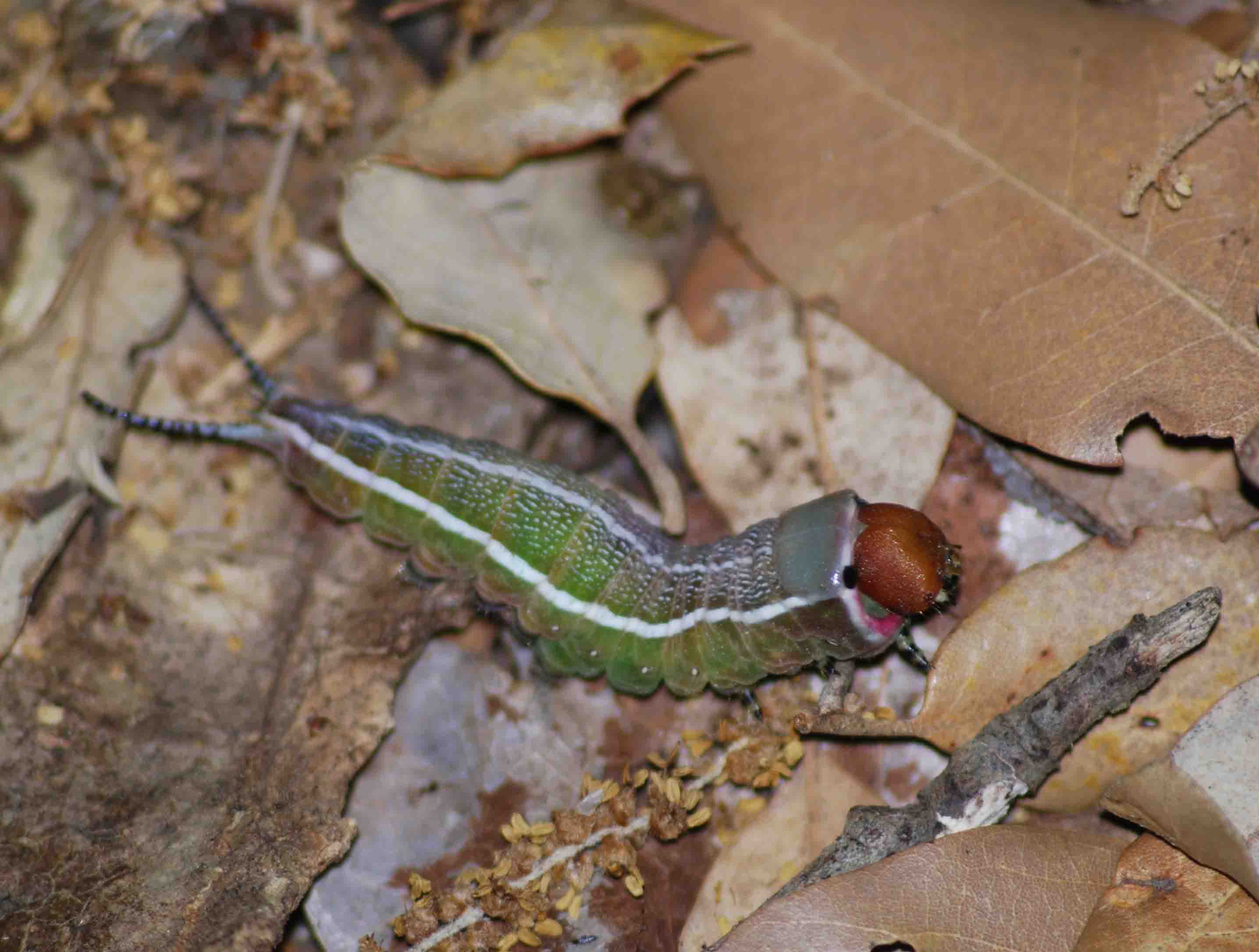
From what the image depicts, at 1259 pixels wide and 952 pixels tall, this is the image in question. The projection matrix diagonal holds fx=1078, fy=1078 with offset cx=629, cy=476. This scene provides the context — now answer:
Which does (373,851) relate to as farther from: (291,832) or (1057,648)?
(1057,648)

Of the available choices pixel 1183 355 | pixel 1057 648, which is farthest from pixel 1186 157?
pixel 1057 648

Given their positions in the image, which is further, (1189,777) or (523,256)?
(523,256)

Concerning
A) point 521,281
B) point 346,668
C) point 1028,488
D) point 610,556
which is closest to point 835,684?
point 610,556

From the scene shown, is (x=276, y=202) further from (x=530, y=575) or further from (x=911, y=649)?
(x=911, y=649)

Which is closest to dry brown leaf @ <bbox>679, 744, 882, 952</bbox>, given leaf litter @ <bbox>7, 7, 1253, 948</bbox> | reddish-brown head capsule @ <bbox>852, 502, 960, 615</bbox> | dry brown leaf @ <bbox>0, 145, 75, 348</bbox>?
leaf litter @ <bbox>7, 7, 1253, 948</bbox>

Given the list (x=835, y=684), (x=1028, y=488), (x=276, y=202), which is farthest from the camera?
(x=276, y=202)
